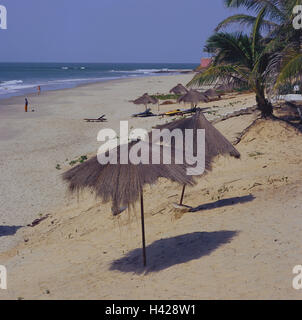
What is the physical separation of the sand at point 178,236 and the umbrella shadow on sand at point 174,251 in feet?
0.06

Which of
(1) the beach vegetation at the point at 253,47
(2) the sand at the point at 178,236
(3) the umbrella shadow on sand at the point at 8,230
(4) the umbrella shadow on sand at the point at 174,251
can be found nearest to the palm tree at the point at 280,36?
(1) the beach vegetation at the point at 253,47

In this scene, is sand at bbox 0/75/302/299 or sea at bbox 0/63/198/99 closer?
sand at bbox 0/75/302/299

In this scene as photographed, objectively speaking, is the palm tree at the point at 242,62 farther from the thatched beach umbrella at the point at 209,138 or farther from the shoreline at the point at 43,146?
the shoreline at the point at 43,146

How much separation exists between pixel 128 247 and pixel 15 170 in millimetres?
8238

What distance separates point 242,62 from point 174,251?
7.88 m

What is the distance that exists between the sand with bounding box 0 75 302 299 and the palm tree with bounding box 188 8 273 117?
4.42 ft

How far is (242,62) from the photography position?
12.7 metres

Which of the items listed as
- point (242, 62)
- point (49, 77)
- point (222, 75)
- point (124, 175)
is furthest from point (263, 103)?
point (49, 77)

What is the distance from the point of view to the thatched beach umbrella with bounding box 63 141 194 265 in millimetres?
5891

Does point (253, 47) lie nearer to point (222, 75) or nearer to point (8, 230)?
point (222, 75)

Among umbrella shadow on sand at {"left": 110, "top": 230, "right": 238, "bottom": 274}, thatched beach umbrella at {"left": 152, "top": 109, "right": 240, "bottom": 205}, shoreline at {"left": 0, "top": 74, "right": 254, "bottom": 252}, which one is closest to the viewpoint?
umbrella shadow on sand at {"left": 110, "top": 230, "right": 238, "bottom": 274}

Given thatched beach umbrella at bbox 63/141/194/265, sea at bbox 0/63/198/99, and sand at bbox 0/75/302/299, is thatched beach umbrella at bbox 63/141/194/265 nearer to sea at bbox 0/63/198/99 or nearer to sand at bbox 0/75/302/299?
sand at bbox 0/75/302/299

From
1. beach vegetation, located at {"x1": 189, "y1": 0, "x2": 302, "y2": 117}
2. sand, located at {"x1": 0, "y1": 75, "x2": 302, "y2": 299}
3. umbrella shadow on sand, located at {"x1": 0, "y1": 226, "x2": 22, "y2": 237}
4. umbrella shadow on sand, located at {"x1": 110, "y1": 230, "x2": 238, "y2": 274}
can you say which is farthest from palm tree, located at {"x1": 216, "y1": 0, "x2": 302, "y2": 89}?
umbrella shadow on sand, located at {"x1": 0, "y1": 226, "x2": 22, "y2": 237}

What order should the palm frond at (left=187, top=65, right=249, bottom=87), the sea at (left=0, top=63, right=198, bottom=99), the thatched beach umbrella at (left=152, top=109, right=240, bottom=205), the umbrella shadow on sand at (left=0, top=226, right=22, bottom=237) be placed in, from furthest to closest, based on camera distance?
the sea at (left=0, top=63, right=198, bottom=99) → the palm frond at (left=187, top=65, right=249, bottom=87) → the umbrella shadow on sand at (left=0, top=226, right=22, bottom=237) → the thatched beach umbrella at (left=152, top=109, right=240, bottom=205)
